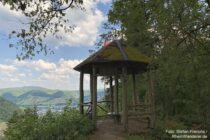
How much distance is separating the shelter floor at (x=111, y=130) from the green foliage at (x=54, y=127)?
1.86ft

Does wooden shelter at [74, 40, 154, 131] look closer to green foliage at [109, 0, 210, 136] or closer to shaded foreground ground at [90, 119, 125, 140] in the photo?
shaded foreground ground at [90, 119, 125, 140]

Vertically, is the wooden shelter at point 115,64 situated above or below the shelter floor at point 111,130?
above

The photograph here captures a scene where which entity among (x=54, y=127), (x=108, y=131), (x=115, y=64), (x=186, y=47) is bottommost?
(x=108, y=131)

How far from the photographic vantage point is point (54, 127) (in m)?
16.7

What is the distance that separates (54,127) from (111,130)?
2.98 meters

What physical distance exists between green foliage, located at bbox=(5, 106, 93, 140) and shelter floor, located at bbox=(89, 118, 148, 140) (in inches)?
22.4

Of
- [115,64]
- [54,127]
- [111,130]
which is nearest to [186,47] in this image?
[115,64]

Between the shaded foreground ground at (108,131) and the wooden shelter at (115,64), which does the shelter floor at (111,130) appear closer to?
the shaded foreground ground at (108,131)

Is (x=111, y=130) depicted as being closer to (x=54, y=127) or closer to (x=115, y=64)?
(x=54, y=127)

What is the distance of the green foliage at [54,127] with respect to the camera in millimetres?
16312

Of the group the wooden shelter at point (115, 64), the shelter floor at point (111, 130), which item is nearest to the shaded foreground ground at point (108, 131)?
the shelter floor at point (111, 130)

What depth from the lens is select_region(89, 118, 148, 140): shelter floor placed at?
54.2ft

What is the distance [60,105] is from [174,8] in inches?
326

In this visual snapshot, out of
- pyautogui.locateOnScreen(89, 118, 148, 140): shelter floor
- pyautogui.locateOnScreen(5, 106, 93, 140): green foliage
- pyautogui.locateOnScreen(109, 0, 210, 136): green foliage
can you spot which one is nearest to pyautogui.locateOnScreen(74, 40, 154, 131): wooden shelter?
pyautogui.locateOnScreen(89, 118, 148, 140): shelter floor
